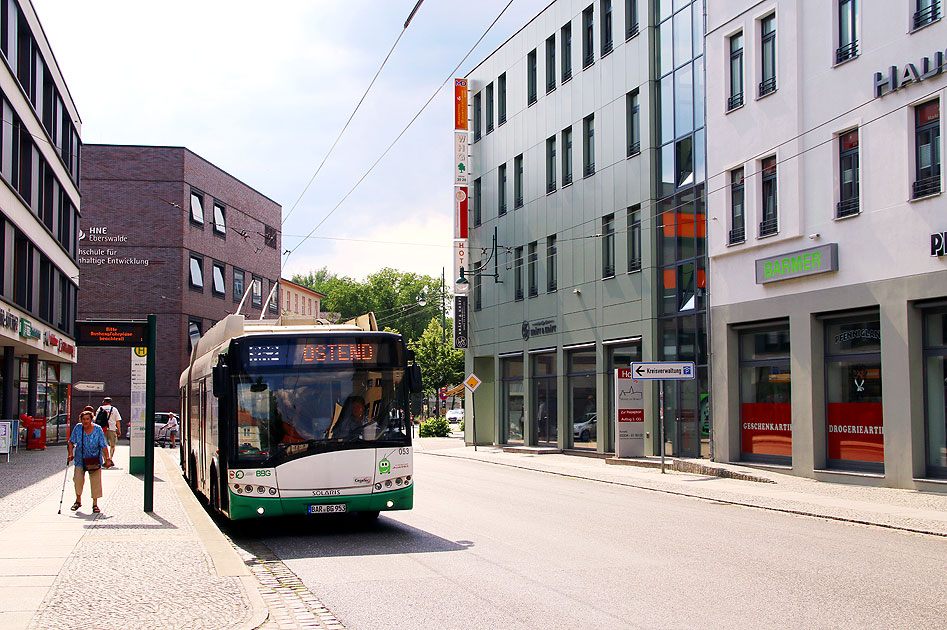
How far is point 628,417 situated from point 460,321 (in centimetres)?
1585

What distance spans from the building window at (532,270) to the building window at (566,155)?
3279 mm

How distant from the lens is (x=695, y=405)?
2831cm

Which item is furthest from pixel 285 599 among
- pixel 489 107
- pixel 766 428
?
pixel 489 107

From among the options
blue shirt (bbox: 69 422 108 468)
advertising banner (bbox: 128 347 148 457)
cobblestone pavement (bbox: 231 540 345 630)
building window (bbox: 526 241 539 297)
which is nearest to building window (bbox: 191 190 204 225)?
building window (bbox: 526 241 539 297)

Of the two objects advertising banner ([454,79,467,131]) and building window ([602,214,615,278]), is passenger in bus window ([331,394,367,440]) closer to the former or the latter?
building window ([602,214,615,278])

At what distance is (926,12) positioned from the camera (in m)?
19.8

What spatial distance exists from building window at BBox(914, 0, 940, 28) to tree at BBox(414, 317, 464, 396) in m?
60.3

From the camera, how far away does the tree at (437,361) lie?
8038 cm

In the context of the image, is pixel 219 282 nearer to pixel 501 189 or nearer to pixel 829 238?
pixel 501 189

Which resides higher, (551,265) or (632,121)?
(632,121)

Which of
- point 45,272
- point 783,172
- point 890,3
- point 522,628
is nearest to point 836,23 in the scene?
point 890,3

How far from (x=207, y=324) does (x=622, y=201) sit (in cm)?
3289

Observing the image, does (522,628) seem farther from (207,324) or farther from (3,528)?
(207,324)

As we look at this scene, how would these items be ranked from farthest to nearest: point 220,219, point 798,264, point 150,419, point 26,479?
1. point 220,219
2. point 798,264
3. point 26,479
4. point 150,419
